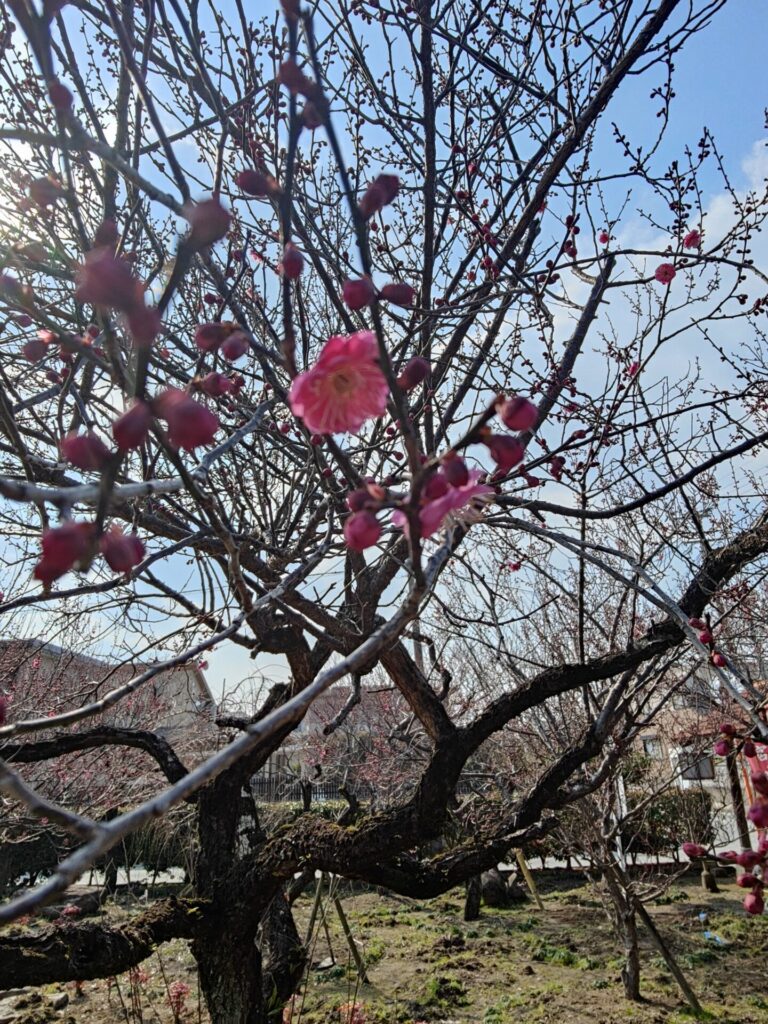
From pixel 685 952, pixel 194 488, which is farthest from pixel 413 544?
pixel 685 952

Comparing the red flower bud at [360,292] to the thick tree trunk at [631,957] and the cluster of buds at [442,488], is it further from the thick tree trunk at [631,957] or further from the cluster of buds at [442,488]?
the thick tree trunk at [631,957]

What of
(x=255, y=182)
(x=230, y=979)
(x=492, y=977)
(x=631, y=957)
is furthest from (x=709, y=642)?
(x=492, y=977)

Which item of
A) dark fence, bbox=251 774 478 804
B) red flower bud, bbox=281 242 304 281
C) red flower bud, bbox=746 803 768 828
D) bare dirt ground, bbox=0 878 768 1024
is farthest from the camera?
dark fence, bbox=251 774 478 804

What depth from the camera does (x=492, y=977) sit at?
6086mm

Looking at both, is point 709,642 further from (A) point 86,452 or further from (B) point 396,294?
(A) point 86,452

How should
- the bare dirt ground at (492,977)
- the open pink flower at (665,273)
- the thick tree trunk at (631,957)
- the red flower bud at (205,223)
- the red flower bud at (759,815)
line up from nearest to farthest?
1. the red flower bud at (205,223)
2. the red flower bud at (759,815)
3. the open pink flower at (665,273)
4. the bare dirt ground at (492,977)
5. the thick tree trunk at (631,957)

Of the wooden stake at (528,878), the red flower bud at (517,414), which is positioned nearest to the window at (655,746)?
the wooden stake at (528,878)

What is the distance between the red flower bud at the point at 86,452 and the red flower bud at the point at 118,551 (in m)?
0.09

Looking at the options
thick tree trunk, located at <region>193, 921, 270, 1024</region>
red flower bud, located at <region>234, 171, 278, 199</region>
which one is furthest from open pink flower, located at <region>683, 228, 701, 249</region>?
thick tree trunk, located at <region>193, 921, 270, 1024</region>

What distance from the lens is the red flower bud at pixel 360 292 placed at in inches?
28.6

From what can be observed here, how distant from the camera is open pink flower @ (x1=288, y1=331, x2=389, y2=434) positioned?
76 centimetres

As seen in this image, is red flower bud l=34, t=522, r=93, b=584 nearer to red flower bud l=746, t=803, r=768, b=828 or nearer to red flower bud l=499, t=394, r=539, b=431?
red flower bud l=499, t=394, r=539, b=431

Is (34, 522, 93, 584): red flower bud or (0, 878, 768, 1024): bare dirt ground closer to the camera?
(34, 522, 93, 584): red flower bud

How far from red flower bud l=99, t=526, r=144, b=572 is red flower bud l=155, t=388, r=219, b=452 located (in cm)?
16
